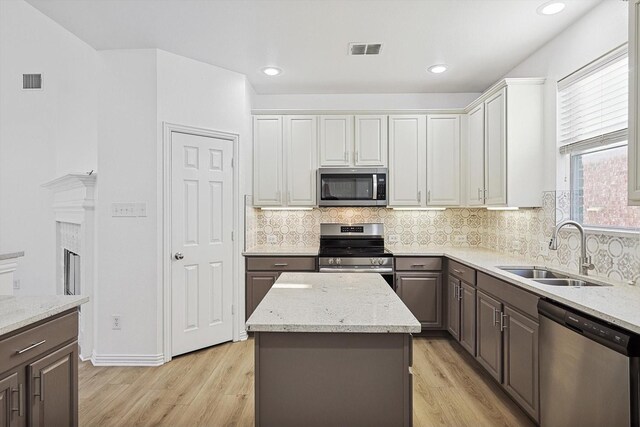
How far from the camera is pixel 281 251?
3824mm

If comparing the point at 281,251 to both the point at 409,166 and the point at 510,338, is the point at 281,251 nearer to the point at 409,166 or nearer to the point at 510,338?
the point at 409,166

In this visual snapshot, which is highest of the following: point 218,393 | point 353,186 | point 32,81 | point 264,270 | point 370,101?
point 32,81

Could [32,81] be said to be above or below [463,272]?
above

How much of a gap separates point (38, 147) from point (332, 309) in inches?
182

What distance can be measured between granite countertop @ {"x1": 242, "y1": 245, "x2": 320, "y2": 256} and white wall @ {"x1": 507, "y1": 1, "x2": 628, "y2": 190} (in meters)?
2.27

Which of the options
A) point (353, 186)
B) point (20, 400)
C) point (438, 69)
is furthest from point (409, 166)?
point (20, 400)

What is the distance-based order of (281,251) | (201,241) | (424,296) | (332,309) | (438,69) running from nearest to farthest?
(332,309)
(201,241)
(438,69)
(424,296)
(281,251)

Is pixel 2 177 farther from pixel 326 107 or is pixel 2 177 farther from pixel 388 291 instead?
pixel 388 291

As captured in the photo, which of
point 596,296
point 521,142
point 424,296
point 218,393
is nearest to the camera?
point 596,296

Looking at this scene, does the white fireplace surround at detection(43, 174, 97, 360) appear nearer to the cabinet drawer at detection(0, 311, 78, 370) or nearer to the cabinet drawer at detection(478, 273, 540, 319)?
the cabinet drawer at detection(0, 311, 78, 370)

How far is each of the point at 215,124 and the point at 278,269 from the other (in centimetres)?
157

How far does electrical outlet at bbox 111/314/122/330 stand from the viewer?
3.11 metres

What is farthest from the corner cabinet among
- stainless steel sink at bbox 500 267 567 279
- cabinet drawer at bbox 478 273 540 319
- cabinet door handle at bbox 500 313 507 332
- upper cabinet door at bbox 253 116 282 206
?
upper cabinet door at bbox 253 116 282 206

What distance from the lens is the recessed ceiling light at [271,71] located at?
3504 mm
